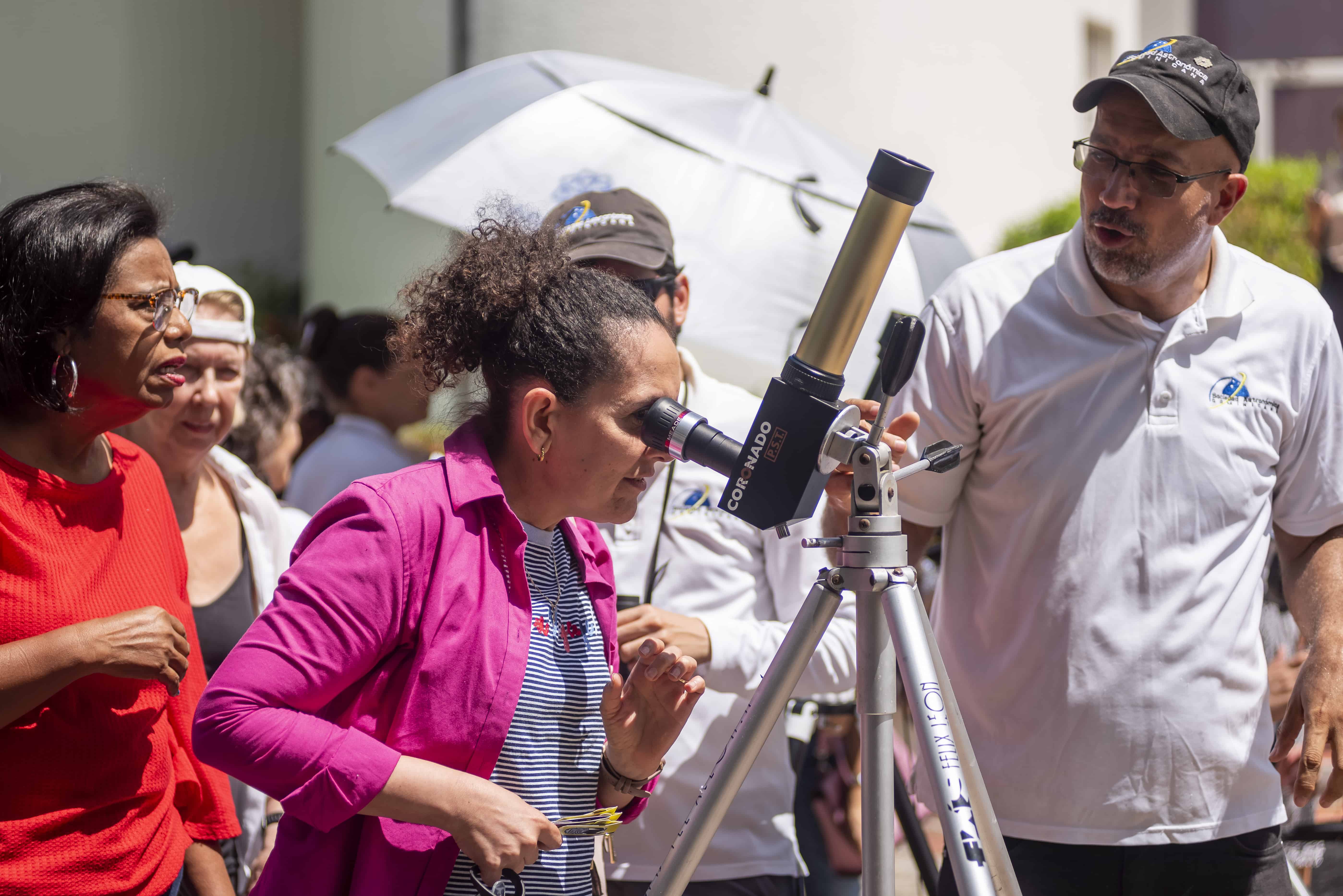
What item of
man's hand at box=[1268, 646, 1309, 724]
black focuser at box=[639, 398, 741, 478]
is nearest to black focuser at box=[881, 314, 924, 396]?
black focuser at box=[639, 398, 741, 478]

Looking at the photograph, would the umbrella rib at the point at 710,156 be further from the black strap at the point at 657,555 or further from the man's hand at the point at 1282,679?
the man's hand at the point at 1282,679

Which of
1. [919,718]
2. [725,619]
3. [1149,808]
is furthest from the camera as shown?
[725,619]

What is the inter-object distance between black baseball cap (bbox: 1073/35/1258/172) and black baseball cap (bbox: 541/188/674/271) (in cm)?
93

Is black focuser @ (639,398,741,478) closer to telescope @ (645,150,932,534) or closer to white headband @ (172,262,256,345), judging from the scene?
telescope @ (645,150,932,534)

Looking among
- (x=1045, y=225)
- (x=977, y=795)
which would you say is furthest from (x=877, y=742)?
(x=1045, y=225)

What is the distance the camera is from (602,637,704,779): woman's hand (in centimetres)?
191

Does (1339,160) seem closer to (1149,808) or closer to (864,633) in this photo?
(1149,808)

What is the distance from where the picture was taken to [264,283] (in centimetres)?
1030

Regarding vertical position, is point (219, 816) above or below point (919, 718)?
below

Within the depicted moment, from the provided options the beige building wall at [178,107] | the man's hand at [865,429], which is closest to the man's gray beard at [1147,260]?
the man's hand at [865,429]

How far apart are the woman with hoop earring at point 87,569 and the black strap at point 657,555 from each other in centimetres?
94

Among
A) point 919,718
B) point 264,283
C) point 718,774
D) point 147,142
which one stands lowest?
point 264,283

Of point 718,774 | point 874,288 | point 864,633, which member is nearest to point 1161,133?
point 874,288

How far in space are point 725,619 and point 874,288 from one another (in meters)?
1.04
